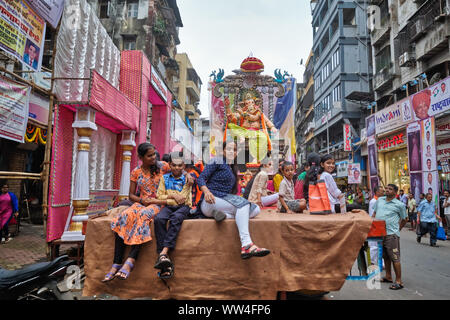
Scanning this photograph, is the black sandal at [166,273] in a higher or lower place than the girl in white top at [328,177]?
lower

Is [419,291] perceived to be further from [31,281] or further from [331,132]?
[331,132]

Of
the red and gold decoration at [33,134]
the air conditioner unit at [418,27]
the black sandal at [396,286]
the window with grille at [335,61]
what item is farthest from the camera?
the window with grille at [335,61]

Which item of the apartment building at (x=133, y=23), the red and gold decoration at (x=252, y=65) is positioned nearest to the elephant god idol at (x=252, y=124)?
the red and gold decoration at (x=252, y=65)

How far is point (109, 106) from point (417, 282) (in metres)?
7.78

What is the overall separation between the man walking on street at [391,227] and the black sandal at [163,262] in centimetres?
410

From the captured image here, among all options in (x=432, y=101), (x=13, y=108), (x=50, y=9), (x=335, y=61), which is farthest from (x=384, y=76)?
(x=13, y=108)

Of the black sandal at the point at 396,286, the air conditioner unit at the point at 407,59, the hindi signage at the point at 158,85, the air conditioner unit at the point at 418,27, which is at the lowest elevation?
the black sandal at the point at 396,286

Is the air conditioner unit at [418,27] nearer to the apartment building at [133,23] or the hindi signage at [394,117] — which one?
the hindi signage at [394,117]

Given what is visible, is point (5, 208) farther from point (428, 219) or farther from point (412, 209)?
point (412, 209)

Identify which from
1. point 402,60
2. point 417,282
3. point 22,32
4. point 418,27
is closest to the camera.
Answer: point 22,32

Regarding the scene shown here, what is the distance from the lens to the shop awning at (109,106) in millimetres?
6514

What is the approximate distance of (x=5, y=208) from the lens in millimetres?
7969

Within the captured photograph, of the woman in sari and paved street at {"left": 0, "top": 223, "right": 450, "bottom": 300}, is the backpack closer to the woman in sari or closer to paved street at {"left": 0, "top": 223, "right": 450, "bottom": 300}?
paved street at {"left": 0, "top": 223, "right": 450, "bottom": 300}

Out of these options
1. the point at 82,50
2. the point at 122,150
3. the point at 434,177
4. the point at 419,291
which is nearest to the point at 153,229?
the point at 419,291
